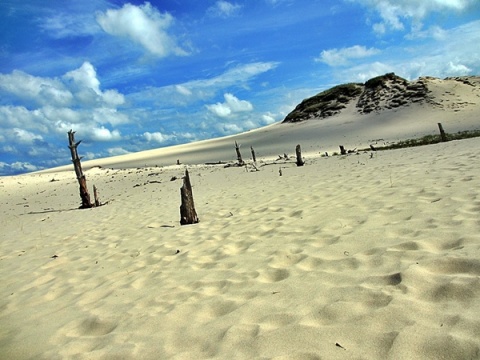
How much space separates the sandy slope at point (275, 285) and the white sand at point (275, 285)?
17 mm

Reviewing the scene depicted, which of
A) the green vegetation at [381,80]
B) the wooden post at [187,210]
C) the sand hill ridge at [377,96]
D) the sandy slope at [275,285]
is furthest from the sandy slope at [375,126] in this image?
the sandy slope at [275,285]

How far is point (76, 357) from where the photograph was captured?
126 inches

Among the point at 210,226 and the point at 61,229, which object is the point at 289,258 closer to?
the point at 210,226

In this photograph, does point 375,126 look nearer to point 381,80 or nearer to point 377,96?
point 377,96

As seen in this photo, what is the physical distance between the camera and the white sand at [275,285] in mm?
2711

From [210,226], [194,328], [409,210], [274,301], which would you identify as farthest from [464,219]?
[210,226]

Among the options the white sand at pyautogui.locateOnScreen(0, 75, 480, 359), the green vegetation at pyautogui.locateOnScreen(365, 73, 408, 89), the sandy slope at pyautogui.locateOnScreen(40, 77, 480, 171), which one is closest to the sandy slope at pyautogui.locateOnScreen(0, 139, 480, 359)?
the white sand at pyautogui.locateOnScreen(0, 75, 480, 359)

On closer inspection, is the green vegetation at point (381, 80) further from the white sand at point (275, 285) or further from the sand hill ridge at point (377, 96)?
the white sand at point (275, 285)

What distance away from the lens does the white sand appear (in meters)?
2.71

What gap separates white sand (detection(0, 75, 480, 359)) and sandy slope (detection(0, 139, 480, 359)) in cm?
2

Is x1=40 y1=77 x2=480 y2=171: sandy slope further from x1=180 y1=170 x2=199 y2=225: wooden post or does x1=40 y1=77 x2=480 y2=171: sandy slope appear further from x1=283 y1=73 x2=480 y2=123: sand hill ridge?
x1=180 y1=170 x2=199 y2=225: wooden post

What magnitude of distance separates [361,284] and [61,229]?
9.88 metres

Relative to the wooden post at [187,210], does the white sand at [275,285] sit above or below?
below

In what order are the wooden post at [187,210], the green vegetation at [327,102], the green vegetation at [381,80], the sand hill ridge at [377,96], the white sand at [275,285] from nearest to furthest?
the white sand at [275,285] < the wooden post at [187,210] < the sand hill ridge at [377,96] < the green vegetation at [381,80] < the green vegetation at [327,102]
